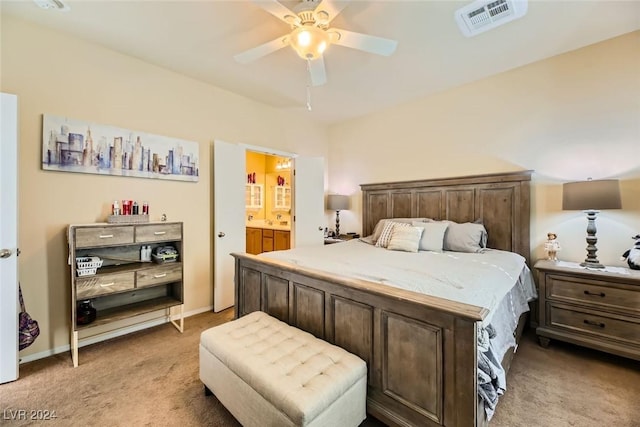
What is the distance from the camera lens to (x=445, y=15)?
2084 millimetres

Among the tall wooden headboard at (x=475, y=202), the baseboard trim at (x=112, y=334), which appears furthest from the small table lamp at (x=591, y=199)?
the baseboard trim at (x=112, y=334)

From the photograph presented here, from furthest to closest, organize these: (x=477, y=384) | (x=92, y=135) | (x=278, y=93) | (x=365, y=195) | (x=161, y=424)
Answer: (x=365, y=195) → (x=278, y=93) → (x=92, y=135) → (x=161, y=424) → (x=477, y=384)

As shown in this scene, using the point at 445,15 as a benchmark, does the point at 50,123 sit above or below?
below

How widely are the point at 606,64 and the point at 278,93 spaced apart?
135 inches

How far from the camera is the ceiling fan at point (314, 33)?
1681 mm

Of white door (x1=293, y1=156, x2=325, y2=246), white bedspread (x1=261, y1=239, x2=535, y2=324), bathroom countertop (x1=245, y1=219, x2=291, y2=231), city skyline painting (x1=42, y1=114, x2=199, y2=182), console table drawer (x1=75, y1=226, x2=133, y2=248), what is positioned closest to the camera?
white bedspread (x1=261, y1=239, x2=535, y2=324)

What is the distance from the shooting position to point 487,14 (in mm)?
2070

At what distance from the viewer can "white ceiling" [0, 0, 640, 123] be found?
80.2 inches

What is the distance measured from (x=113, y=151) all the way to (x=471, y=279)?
3.28 meters

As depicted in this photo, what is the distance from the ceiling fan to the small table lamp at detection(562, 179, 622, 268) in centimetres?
210

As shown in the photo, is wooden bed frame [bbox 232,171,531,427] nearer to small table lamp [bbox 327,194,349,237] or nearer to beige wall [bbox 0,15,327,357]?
beige wall [bbox 0,15,327,357]

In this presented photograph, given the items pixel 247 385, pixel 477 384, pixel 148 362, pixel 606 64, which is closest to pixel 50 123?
pixel 148 362

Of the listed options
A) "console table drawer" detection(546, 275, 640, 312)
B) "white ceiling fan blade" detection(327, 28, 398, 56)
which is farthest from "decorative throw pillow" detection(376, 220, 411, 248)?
"white ceiling fan blade" detection(327, 28, 398, 56)

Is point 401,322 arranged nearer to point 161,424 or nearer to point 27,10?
point 161,424
